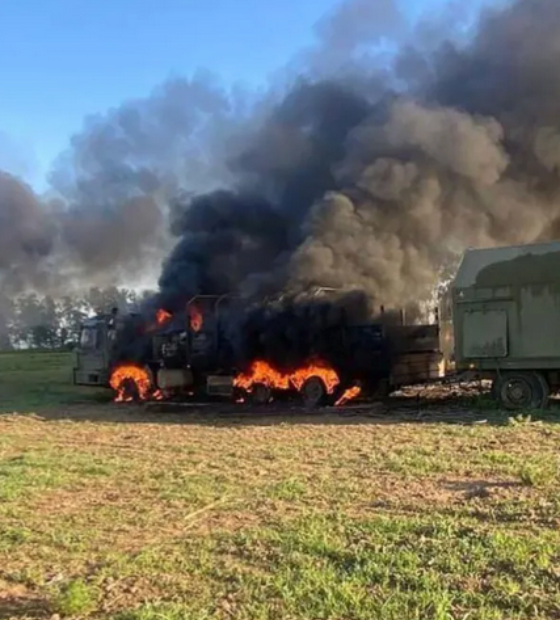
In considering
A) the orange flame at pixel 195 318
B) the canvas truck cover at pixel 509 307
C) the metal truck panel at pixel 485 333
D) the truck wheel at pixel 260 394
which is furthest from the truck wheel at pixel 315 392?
the orange flame at pixel 195 318

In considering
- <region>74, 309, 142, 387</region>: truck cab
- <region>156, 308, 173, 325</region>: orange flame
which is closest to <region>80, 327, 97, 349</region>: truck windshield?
<region>74, 309, 142, 387</region>: truck cab

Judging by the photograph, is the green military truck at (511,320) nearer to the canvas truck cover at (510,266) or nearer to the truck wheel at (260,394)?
the canvas truck cover at (510,266)

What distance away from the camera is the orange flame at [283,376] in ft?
61.6

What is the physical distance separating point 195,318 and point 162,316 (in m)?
1.70

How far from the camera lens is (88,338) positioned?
939 inches

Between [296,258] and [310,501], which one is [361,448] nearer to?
[310,501]

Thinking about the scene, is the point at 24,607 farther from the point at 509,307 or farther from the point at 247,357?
the point at 247,357

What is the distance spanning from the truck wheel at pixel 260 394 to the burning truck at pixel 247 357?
0.08 ft

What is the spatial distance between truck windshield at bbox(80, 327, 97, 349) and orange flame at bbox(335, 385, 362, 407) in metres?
8.20

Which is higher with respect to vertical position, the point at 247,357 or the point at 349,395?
the point at 247,357

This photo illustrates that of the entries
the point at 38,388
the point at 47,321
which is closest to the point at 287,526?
the point at 38,388

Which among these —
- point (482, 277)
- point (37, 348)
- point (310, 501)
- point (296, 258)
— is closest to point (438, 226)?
point (296, 258)

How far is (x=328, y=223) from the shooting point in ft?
68.6

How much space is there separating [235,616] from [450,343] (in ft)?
44.2
